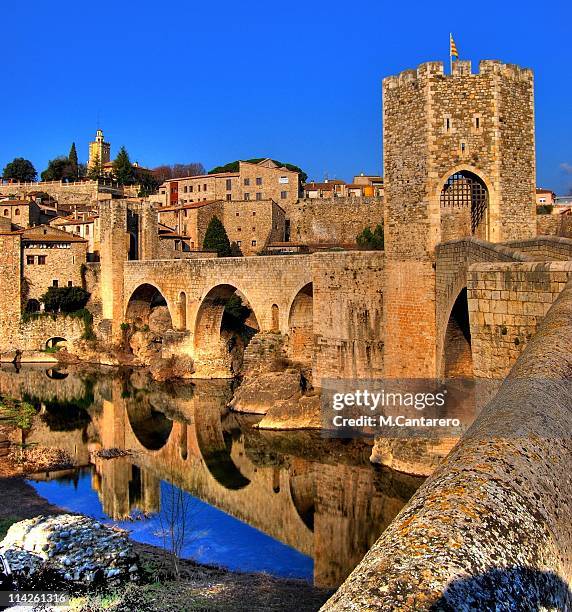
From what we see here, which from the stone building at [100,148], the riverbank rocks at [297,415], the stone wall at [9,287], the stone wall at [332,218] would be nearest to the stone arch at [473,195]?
the riverbank rocks at [297,415]

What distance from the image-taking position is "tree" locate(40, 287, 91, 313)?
38.7 metres

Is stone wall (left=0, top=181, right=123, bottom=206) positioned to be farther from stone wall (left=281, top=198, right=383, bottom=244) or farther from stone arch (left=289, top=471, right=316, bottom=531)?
stone arch (left=289, top=471, right=316, bottom=531)

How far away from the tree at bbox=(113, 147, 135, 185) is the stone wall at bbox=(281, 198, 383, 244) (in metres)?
28.4

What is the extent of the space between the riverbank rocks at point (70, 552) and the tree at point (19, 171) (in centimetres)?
6971

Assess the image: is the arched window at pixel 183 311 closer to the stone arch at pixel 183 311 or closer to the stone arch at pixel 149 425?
the stone arch at pixel 183 311

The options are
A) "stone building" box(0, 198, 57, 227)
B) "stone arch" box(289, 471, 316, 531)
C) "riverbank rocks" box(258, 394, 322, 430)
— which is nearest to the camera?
"stone arch" box(289, 471, 316, 531)

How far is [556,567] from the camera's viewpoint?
91.4 inches

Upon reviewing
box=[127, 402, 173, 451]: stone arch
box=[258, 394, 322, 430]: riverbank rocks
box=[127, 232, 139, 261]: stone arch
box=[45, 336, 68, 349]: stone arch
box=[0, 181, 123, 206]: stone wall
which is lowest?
box=[127, 402, 173, 451]: stone arch

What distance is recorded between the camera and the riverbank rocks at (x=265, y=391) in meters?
21.7

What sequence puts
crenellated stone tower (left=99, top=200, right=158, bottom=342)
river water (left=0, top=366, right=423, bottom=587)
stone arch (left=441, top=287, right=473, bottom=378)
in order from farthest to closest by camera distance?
crenellated stone tower (left=99, top=200, right=158, bottom=342) < stone arch (left=441, top=287, right=473, bottom=378) < river water (left=0, top=366, right=423, bottom=587)

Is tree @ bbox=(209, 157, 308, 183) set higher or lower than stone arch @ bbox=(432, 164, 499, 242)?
higher

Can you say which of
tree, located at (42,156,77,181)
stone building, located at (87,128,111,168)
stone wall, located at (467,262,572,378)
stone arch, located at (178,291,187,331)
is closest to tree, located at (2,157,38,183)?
tree, located at (42,156,77,181)

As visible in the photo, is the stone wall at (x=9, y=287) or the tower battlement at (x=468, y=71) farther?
the stone wall at (x=9, y=287)

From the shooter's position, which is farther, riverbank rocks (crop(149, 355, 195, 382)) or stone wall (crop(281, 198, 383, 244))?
stone wall (crop(281, 198, 383, 244))
